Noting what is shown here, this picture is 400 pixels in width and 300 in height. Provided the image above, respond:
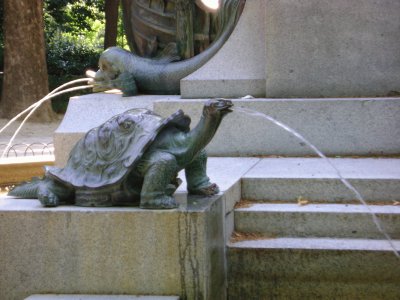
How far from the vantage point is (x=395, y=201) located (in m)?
5.64

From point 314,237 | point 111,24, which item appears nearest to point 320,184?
point 314,237

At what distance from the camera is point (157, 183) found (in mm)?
4438

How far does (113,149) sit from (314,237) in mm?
1659

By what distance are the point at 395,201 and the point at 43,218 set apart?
2639 mm

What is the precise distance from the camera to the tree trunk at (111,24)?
2442cm

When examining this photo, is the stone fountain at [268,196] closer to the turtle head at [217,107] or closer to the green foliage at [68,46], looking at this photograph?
the turtle head at [217,107]

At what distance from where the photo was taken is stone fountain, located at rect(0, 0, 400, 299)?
446cm

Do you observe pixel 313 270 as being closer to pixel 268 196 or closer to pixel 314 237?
pixel 314 237

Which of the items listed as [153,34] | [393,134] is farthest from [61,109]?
[393,134]

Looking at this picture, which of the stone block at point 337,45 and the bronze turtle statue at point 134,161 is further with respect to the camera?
the stone block at point 337,45

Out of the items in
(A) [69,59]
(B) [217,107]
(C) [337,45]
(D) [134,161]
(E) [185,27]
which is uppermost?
(E) [185,27]

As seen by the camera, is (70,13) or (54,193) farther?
(70,13)

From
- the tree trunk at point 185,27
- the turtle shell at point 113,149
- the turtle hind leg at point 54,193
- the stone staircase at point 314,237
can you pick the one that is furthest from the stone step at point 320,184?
the tree trunk at point 185,27

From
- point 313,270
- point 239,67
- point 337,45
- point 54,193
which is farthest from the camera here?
point 239,67
